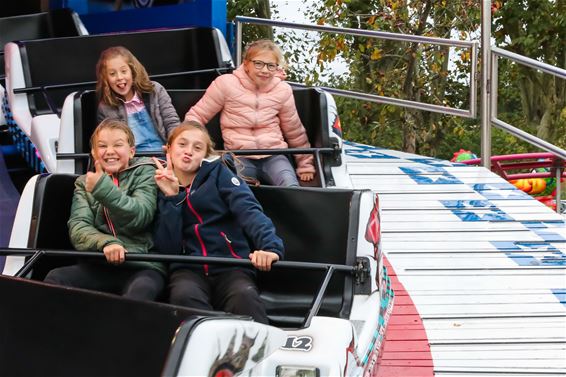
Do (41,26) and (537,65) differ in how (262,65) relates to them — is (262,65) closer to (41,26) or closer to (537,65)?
(537,65)

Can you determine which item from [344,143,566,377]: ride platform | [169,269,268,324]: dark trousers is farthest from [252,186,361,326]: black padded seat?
[344,143,566,377]: ride platform

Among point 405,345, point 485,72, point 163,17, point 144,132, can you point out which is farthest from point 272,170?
point 163,17

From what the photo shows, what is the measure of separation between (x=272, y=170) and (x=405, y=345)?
0.93 m

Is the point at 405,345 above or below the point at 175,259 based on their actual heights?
below

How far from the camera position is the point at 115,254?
10.1ft

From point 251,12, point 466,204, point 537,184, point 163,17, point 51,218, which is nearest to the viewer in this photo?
point 51,218

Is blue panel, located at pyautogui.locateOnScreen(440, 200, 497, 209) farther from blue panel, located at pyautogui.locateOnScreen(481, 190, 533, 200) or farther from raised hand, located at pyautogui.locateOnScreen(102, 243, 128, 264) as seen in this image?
raised hand, located at pyautogui.locateOnScreen(102, 243, 128, 264)

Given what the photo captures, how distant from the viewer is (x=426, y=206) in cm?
570

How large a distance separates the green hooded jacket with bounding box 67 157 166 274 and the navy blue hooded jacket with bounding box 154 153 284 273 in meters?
0.06

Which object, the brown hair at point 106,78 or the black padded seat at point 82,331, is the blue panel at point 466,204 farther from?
the black padded seat at point 82,331

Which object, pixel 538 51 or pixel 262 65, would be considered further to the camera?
pixel 538 51

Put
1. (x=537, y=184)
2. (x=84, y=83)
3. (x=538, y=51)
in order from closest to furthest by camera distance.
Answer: (x=84, y=83)
(x=537, y=184)
(x=538, y=51)

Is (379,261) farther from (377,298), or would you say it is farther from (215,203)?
(215,203)

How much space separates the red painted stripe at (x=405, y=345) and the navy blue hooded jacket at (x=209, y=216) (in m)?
0.63
